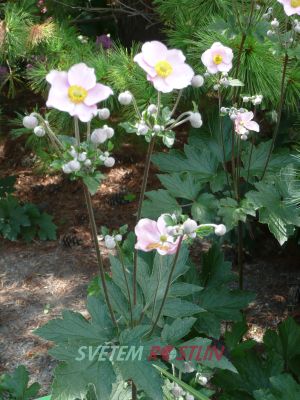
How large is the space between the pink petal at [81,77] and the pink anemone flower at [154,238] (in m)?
0.27

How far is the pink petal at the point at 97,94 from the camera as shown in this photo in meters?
0.76

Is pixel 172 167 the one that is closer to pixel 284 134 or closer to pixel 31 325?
pixel 284 134

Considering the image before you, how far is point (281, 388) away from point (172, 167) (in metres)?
0.72

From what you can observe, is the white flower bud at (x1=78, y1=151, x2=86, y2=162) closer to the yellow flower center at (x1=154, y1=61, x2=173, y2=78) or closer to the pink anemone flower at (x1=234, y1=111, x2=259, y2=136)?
the yellow flower center at (x1=154, y1=61, x2=173, y2=78)

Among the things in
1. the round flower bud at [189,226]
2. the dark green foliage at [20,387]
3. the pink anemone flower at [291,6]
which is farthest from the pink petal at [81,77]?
the dark green foliage at [20,387]

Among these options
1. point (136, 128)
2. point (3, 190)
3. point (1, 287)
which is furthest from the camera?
point (3, 190)

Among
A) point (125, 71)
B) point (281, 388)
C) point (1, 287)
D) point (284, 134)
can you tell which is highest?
point (125, 71)

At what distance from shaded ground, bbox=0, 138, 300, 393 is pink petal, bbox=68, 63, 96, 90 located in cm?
125

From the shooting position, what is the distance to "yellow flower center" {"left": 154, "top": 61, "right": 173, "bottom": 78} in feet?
2.70

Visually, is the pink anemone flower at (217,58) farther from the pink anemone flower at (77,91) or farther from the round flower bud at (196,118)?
the pink anemone flower at (77,91)

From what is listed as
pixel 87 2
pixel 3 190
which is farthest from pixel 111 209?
pixel 87 2

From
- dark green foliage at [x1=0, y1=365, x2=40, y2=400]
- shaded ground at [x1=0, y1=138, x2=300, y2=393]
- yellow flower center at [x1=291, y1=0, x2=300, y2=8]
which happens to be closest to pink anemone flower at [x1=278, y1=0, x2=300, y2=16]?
yellow flower center at [x1=291, y1=0, x2=300, y2=8]

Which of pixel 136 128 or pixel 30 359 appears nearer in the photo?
pixel 136 128

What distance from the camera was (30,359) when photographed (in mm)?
1865
